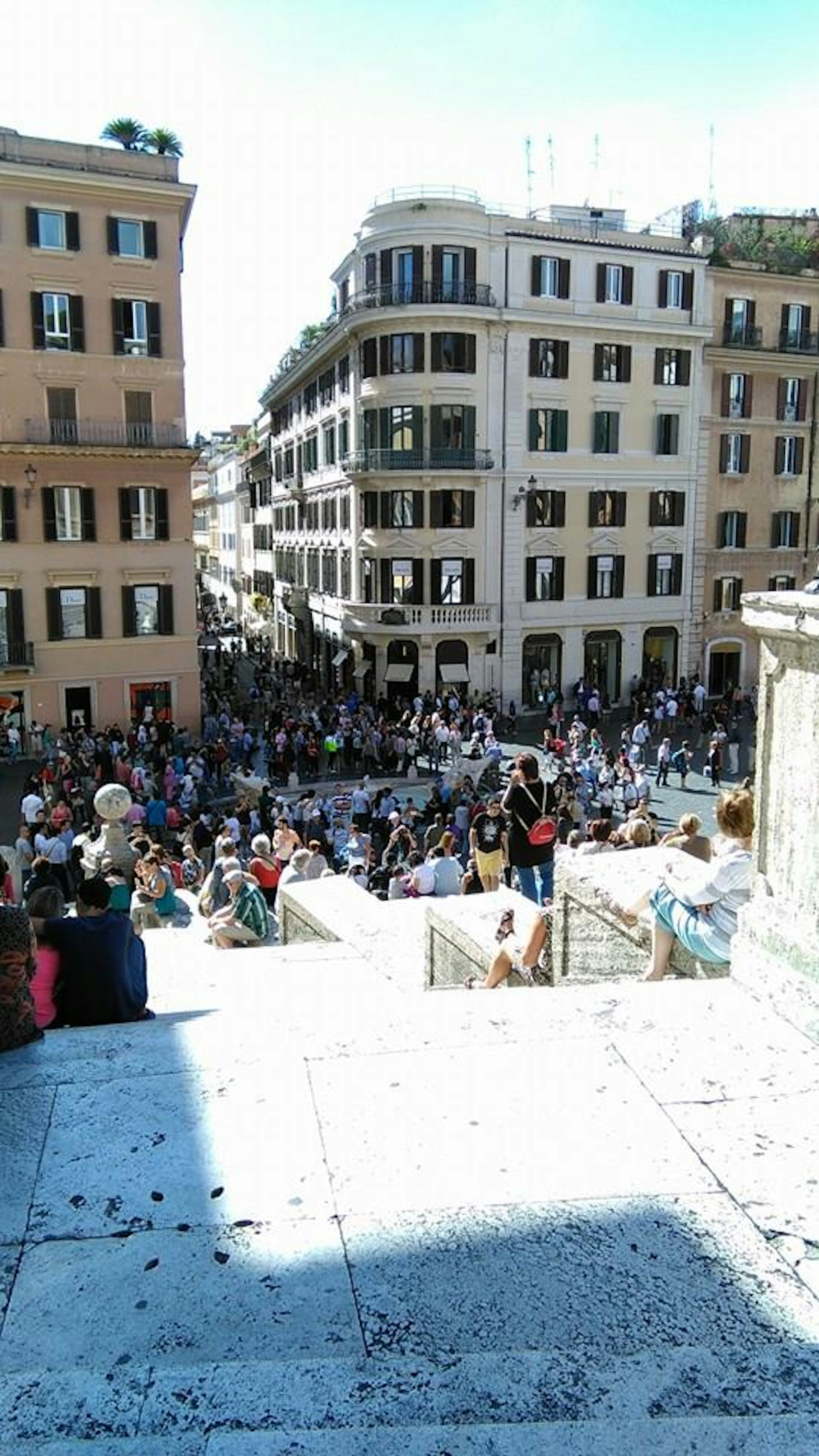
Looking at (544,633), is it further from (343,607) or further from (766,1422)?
(766,1422)

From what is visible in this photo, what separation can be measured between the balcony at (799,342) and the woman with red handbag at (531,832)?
37118 millimetres

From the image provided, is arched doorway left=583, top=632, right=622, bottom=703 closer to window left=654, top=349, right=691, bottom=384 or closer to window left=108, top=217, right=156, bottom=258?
window left=654, top=349, right=691, bottom=384

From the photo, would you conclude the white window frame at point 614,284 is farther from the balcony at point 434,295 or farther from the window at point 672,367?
the balcony at point 434,295

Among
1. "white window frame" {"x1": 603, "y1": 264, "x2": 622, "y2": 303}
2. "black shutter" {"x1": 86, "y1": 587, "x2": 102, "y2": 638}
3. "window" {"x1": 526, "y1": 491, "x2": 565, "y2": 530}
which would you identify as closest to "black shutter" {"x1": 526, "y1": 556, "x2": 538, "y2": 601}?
"window" {"x1": 526, "y1": 491, "x2": 565, "y2": 530}

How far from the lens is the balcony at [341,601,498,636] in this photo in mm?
36688

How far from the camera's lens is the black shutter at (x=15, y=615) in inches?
1180

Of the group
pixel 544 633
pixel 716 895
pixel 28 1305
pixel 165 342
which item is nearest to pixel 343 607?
pixel 544 633

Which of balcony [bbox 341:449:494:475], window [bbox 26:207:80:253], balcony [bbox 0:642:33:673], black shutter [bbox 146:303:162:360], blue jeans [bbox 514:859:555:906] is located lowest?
blue jeans [bbox 514:859:555:906]

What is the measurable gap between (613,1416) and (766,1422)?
0.31 meters

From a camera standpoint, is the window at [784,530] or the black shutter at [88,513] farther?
the window at [784,530]

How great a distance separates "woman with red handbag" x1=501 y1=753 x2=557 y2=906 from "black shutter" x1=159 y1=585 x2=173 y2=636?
23755mm

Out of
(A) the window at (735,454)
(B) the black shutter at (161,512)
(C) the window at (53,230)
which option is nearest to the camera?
(C) the window at (53,230)

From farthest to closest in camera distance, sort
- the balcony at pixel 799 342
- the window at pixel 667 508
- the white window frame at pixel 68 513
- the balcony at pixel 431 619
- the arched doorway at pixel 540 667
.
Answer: the balcony at pixel 799 342, the window at pixel 667 508, the arched doorway at pixel 540 667, the balcony at pixel 431 619, the white window frame at pixel 68 513

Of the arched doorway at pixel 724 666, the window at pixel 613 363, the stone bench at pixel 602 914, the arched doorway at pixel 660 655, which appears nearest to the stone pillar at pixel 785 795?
the stone bench at pixel 602 914
